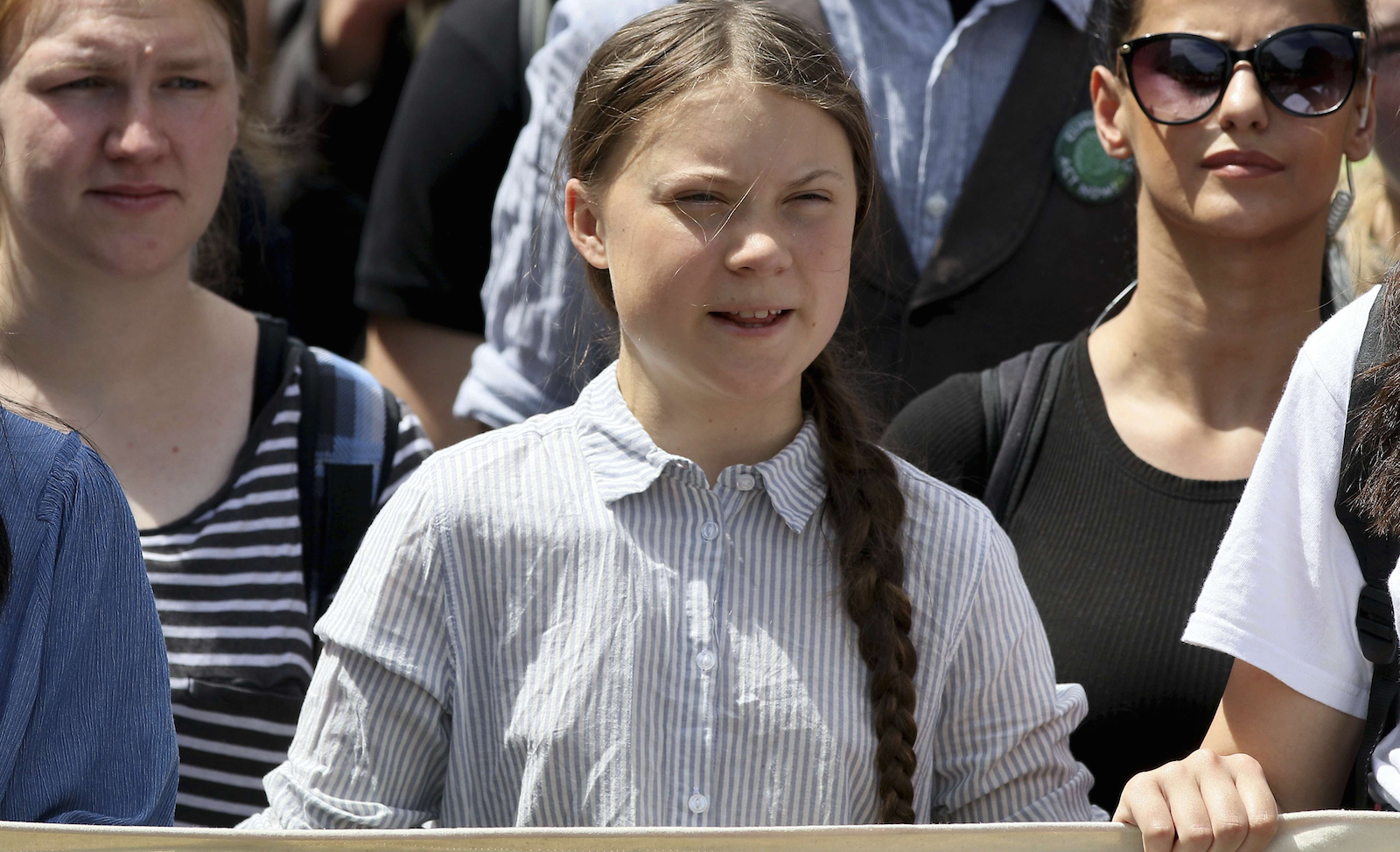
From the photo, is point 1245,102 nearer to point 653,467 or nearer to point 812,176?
point 812,176

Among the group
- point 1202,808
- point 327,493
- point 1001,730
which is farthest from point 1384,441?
point 327,493

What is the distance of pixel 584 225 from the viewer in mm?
2062

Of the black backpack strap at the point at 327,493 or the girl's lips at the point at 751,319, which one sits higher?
the girl's lips at the point at 751,319

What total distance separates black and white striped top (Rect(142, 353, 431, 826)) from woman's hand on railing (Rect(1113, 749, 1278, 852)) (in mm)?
1344

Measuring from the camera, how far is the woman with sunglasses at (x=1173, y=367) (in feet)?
7.34

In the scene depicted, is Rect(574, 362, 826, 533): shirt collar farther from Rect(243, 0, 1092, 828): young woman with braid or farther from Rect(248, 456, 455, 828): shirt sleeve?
Rect(248, 456, 455, 828): shirt sleeve

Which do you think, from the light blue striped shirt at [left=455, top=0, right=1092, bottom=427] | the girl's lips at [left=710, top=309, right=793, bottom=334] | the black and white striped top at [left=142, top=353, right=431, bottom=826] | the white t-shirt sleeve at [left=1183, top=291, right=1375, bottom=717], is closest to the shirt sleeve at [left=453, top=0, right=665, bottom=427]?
the light blue striped shirt at [left=455, top=0, right=1092, bottom=427]

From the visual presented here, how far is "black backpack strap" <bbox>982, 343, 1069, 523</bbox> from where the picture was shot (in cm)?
245

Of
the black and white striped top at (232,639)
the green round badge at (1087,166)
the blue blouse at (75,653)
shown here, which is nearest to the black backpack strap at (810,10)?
the green round badge at (1087,166)

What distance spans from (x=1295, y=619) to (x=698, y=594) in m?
0.70

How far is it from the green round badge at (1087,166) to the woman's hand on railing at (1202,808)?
1458 mm

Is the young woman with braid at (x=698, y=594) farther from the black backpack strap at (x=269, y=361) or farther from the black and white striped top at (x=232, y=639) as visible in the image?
the black backpack strap at (x=269, y=361)

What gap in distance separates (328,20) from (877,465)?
2946 millimetres

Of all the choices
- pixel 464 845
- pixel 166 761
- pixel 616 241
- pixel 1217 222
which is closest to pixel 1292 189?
pixel 1217 222
